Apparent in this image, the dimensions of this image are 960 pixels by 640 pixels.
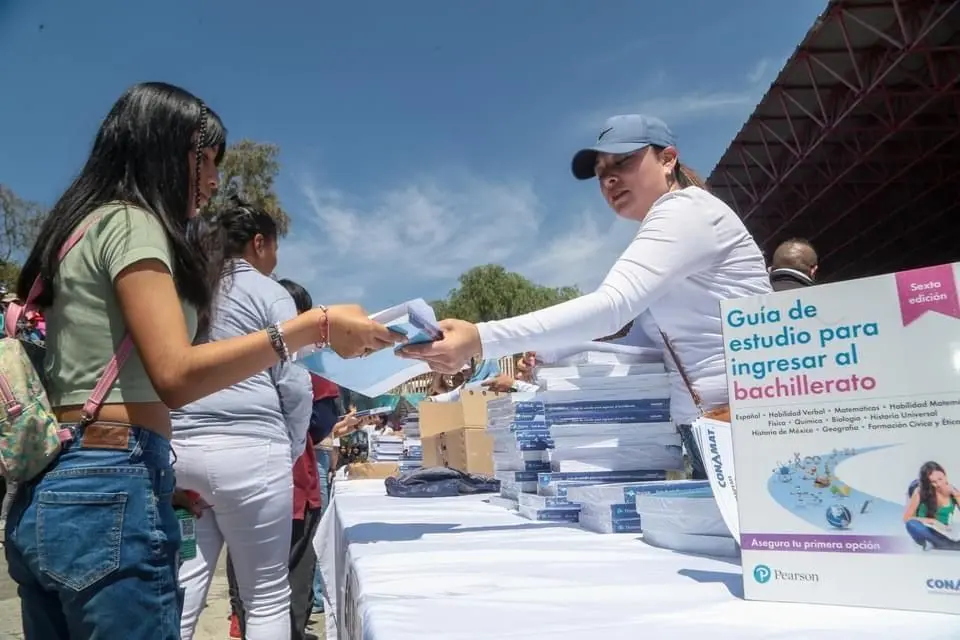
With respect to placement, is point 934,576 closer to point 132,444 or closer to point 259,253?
point 132,444

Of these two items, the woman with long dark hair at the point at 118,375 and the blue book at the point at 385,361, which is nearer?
the woman with long dark hair at the point at 118,375

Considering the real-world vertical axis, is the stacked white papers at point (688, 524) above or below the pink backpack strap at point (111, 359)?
below

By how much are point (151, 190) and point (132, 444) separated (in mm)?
392

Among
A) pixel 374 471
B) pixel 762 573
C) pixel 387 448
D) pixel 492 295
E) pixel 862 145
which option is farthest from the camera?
pixel 492 295

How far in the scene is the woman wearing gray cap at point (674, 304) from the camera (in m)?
1.34

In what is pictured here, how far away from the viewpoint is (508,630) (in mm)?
765

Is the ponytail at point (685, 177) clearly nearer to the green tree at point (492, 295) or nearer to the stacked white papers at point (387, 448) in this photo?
the stacked white papers at point (387, 448)

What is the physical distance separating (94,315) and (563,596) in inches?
29.9

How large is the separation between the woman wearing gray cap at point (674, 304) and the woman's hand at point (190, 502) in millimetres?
561

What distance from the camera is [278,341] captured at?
3.57ft

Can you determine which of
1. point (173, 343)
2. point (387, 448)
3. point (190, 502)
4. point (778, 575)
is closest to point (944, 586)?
point (778, 575)

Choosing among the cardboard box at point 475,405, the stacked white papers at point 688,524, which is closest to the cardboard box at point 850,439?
the stacked white papers at point 688,524

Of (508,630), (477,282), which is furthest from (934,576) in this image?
(477,282)

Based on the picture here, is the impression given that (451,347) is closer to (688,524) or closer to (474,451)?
(688,524)
